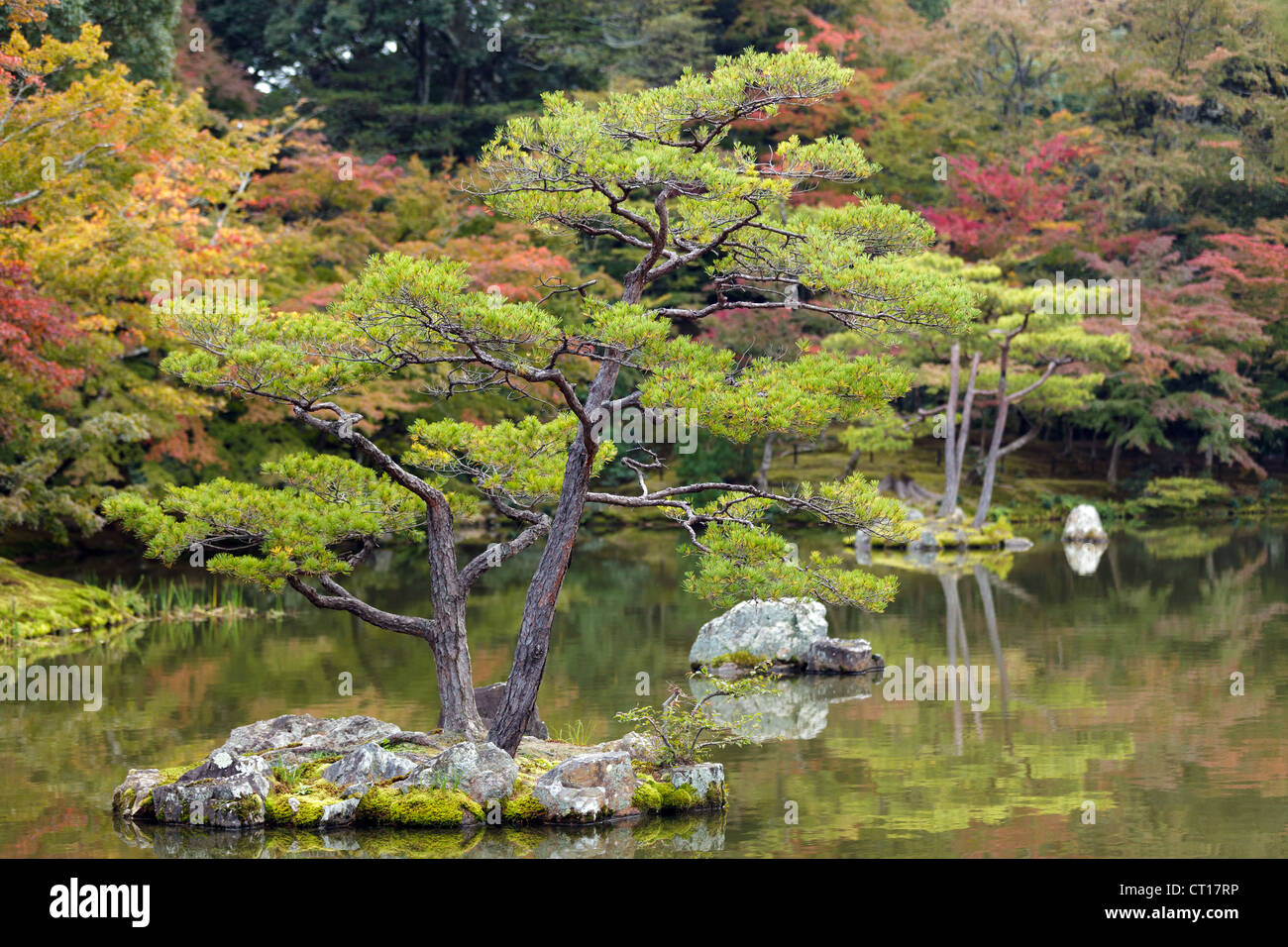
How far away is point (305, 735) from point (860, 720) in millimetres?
4182

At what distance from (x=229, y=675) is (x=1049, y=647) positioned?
26.0ft

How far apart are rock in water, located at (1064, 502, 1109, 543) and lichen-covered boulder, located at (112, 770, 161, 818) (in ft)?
63.5

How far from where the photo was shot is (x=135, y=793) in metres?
8.13

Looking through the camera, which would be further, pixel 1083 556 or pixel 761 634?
pixel 1083 556

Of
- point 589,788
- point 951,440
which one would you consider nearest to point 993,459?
point 951,440

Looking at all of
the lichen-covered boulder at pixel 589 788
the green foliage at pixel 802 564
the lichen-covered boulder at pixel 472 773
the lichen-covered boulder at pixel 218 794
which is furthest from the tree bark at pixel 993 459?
the lichen-covered boulder at pixel 218 794

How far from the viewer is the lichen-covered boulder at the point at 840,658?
12719mm

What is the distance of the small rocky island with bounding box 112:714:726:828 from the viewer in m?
7.79

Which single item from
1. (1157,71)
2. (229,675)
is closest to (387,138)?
(1157,71)

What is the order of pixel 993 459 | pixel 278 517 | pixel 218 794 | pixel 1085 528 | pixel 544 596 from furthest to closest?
pixel 993 459, pixel 1085 528, pixel 278 517, pixel 544 596, pixel 218 794

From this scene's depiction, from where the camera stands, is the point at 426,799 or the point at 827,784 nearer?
the point at 426,799

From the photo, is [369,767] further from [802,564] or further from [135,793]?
[802,564]

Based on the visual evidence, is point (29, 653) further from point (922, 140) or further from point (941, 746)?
point (922, 140)

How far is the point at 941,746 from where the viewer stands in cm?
950
